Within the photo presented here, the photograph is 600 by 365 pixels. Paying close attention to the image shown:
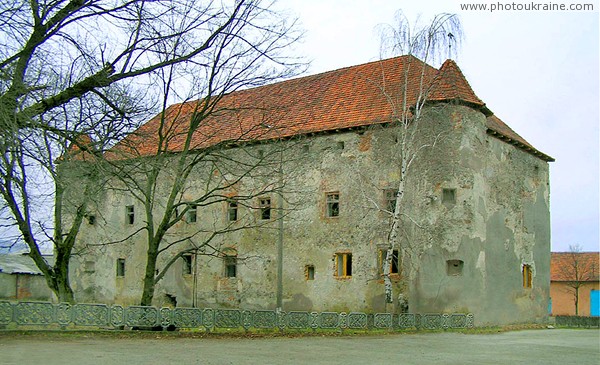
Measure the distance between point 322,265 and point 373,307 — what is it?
3.18m

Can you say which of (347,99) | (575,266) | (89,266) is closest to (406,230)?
(347,99)

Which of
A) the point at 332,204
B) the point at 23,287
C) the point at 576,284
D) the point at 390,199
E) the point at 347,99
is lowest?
the point at 23,287

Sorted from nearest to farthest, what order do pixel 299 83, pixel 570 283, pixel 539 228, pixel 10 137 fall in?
pixel 10 137
pixel 539 228
pixel 299 83
pixel 570 283

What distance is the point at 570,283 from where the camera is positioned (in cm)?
5009

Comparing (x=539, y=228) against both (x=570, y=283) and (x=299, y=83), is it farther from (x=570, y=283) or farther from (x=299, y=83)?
(x=570, y=283)

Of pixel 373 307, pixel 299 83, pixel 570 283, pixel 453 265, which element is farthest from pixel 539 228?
pixel 570 283

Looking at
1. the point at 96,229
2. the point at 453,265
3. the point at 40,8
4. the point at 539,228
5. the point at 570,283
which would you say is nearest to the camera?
the point at 40,8

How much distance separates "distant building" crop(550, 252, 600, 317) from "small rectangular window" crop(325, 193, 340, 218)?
26020mm

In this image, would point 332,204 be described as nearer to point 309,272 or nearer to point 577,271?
point 309,272

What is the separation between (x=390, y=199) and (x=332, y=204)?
117 inches

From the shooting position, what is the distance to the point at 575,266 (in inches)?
1951

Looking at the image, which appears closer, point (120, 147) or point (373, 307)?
point (120, 147)

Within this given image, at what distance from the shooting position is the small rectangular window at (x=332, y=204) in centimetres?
3080

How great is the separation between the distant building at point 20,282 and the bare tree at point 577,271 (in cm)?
3840
